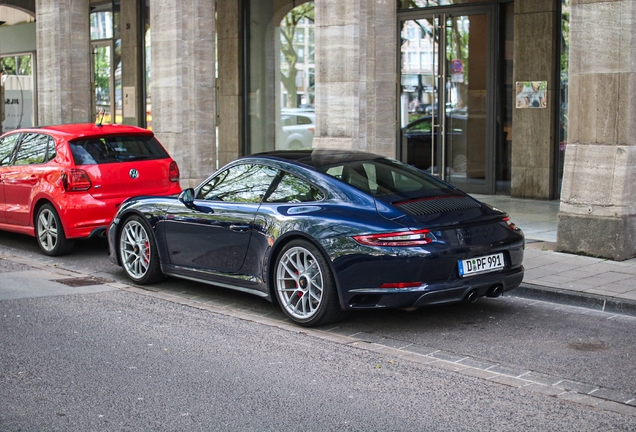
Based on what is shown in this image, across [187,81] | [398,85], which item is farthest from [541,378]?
[398,85]

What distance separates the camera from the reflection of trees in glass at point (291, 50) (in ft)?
66.3

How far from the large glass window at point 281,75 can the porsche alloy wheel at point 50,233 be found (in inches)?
375

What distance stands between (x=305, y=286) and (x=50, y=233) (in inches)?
198

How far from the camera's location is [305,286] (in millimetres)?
7531

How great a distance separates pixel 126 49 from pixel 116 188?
13.3 m

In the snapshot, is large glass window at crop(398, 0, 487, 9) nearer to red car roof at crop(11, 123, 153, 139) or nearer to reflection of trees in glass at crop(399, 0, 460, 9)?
reflection of trees in glass at crop(399, 0, 460, 9)

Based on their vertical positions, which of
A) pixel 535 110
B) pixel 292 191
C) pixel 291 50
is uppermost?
pixel 291 50

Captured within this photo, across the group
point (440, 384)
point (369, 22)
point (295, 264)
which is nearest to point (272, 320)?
point (295, 264)

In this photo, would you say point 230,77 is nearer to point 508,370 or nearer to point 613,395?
point 508,370

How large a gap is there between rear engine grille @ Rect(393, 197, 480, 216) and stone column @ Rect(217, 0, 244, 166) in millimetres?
13767

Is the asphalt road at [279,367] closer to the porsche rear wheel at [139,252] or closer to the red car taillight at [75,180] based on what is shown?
the porsche rear wheel at [139,252]

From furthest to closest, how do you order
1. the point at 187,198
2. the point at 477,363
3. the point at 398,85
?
the point at 398,85 < the point at 187,198 < the point at 477,363

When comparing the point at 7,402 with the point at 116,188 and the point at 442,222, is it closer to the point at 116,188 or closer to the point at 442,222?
the point at 442,222

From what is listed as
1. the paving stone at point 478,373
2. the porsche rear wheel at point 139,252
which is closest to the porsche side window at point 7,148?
the porsche rear wheel at point 139,252
